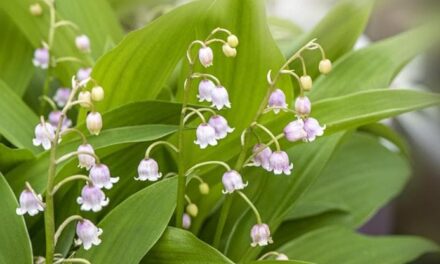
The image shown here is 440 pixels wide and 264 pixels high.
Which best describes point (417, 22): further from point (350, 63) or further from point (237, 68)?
point (237, 68)

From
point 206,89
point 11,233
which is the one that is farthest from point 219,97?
point 11,233

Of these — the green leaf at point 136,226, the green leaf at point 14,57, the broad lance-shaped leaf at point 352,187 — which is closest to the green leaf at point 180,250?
the green leaf at point 136,226

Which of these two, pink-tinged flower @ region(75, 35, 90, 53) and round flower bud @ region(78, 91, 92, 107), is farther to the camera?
pink-tinged flower @ region(75, 35, 90, 53)

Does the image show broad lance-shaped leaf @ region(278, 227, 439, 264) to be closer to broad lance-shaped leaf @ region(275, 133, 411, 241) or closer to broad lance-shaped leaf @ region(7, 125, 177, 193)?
broad lance-shaped leaf @ region(275, 133, 411, 241)

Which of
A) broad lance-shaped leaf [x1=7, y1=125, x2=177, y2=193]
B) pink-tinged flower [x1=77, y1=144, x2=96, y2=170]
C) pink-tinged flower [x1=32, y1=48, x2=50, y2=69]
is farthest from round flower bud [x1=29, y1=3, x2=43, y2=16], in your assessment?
pink-tinged flower [x1=77, y1=144, x2=96, y2=170]

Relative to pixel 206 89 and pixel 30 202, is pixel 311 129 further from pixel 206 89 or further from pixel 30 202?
pixel 30 202

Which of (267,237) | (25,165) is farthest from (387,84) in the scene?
(25,165)
